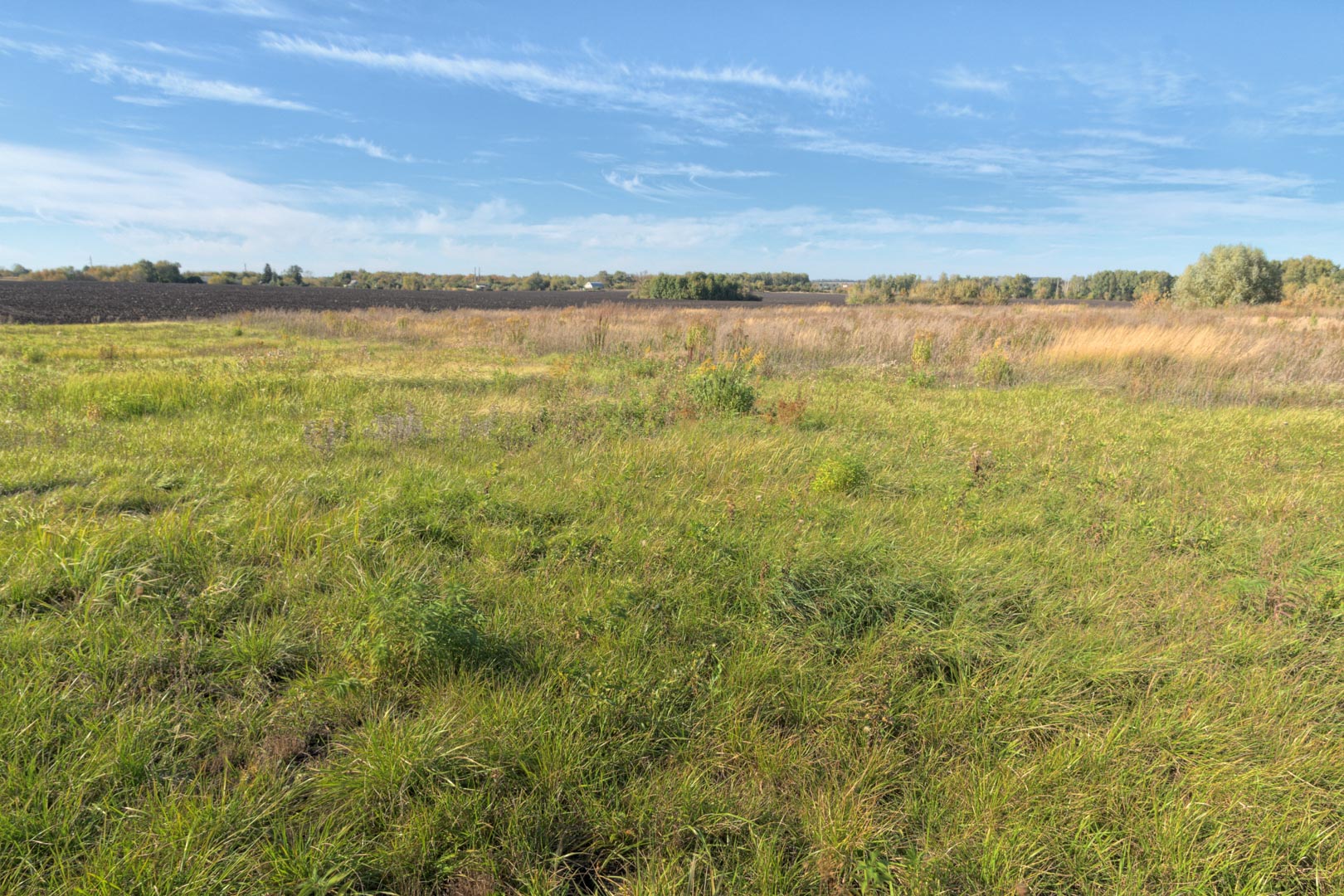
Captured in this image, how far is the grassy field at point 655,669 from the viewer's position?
193cm

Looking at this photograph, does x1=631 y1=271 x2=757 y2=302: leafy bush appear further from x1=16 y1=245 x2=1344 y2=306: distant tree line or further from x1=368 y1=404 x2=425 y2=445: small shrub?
x1=368 y1=404 x2=425 y2=445: small shrub

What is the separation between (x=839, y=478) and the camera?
510 cm

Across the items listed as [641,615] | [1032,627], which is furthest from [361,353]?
[1032,627]

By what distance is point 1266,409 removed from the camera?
9.52 m

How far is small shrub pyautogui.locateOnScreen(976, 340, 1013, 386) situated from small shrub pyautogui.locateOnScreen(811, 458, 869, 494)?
317 inches

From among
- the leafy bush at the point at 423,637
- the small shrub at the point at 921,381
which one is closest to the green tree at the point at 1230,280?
the small shrub at the point at 921,381

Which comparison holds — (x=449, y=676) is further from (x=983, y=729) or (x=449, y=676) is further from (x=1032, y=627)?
(x=1032, y=627)

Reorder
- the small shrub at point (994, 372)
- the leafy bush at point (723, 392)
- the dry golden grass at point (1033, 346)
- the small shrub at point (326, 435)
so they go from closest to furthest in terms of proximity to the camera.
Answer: the small shrub at point (326, 435), the leafy bush at point (723, 392), the dry golden grass at point (1033, 346), the small shrub at point (994, 372)

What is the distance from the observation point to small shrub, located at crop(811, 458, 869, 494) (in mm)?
5094

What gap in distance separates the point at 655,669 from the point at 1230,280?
159ft

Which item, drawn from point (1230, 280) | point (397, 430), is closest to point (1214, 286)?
point (1230, 280)

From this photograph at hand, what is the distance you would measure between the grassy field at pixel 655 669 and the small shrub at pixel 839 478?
0.10ft

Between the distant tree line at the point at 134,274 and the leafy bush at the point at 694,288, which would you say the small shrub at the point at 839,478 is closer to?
the leafy bush at the point at 694,288

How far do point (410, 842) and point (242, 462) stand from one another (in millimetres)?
4463
